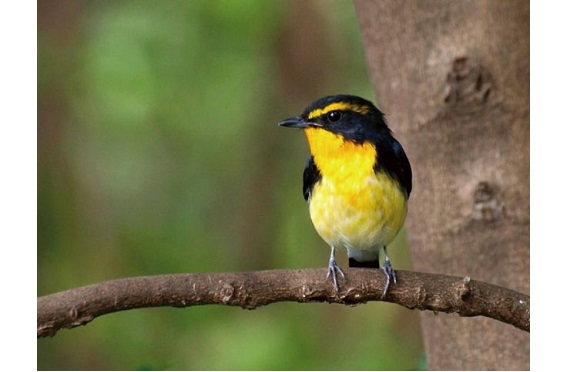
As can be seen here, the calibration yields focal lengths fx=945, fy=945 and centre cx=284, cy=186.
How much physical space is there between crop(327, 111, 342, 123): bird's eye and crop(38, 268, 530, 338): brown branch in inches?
11.0

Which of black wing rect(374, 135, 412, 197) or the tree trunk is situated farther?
the tree trunk

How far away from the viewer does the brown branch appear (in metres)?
1.30

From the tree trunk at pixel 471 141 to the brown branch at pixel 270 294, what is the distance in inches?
13.8

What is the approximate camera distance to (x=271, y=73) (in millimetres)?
2854

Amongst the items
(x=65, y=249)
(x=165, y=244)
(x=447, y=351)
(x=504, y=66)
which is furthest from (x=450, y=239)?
(x=65, y=249)

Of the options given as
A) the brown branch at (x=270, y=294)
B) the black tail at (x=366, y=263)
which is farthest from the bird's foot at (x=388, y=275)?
the black tail at (x=366, y=263)

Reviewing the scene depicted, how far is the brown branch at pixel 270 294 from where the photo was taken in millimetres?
1300

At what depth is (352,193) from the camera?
5.42ft

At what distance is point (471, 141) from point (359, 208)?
34 centimetres

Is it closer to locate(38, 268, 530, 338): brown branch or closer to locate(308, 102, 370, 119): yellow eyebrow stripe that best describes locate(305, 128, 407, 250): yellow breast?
locate(308, 102, 370, 119): yellow eyebrow stripe

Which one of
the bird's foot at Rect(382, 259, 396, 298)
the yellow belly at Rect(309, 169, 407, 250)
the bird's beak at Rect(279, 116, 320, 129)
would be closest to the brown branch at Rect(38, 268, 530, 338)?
the bird's foot at Rect(382, 259, 396, 298)

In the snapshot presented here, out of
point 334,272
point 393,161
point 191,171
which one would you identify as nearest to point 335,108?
point 393,161

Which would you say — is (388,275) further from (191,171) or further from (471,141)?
(191,171)

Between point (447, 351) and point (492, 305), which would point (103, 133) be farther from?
point (492, 305)
